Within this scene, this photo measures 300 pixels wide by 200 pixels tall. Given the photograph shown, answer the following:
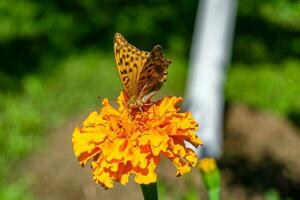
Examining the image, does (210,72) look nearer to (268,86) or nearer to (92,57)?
(268,86)

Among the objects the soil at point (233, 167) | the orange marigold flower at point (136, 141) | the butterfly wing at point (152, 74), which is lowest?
the soil at point (233, 167)

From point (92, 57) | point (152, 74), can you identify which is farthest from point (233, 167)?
point (152, 74)

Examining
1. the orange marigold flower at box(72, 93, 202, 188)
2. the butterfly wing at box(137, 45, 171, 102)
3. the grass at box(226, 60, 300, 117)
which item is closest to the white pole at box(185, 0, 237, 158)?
the grass at box(226, 60, 300, 117)

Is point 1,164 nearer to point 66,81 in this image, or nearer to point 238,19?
point 66,81

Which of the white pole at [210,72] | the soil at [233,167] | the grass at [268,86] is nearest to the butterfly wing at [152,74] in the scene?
the soil at [233,167]

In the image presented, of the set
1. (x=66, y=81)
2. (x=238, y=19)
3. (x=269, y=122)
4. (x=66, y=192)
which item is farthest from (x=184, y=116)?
(x=238, y=19)

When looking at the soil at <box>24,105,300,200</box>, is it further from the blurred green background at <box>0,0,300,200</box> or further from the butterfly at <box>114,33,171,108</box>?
the butterfly at <box>114,33,171,108</box>

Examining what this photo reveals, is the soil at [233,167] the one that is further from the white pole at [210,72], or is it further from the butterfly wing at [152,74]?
the butterfly wing at [152,74]
